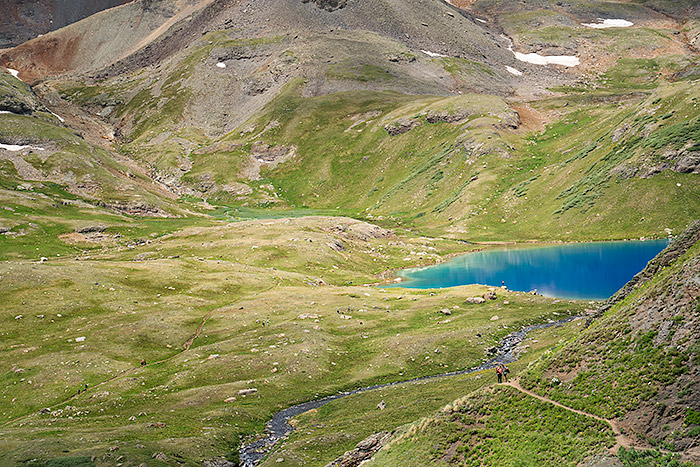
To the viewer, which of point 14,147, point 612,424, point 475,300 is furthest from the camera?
point 14,147

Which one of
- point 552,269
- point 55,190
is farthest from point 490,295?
point 55,190

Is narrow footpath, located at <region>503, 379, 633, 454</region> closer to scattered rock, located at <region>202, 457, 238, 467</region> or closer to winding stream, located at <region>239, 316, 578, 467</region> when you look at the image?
winding stream, located at <region>239, 316, 578, 467</region>

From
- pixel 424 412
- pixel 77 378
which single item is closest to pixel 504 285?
pixel 424 412

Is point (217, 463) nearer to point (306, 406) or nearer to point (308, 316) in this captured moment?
point (306, 406)

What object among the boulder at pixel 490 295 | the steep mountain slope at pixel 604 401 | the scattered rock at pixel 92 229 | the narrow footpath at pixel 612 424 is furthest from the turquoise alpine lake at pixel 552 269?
the scattered rock at pixel 92 229

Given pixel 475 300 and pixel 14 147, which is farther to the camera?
pixel 14 147

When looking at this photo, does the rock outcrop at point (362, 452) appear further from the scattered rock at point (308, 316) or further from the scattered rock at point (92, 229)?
the scattered rock at point (92, 229)
